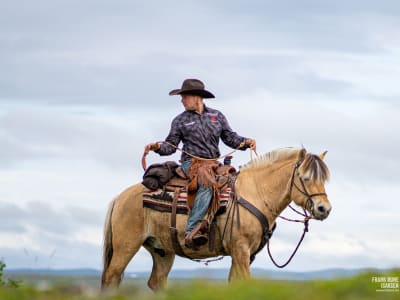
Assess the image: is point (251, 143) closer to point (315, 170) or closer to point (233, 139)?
point (233, 139)

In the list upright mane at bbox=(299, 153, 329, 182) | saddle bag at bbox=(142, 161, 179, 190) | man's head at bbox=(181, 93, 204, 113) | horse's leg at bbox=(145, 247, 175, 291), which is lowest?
horse's leg at bbox=(145, 247, 175, 291)

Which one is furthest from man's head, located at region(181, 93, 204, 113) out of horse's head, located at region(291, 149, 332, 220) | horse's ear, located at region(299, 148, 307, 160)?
horse's head, located at region(291, 149, 332, 220)

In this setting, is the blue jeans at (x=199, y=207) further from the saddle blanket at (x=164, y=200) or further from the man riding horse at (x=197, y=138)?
the saddle blanket at (x=164, y=200)

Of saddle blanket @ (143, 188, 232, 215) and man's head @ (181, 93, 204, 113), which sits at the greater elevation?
man's head @ (181, 93, 204, 113)

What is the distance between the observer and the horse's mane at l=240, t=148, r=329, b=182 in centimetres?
1370

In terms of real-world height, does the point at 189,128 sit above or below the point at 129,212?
above

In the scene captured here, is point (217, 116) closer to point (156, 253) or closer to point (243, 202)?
point (243, 202)

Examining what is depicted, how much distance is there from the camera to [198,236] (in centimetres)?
1421

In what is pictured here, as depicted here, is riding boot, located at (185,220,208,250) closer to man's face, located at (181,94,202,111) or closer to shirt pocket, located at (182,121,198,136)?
shirt pocket, located at (182,121,198,136)

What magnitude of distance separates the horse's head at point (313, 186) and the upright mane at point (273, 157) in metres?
0.46

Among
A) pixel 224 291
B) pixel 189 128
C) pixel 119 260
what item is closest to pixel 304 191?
pixel 189 128

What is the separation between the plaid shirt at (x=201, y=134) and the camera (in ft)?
48.5

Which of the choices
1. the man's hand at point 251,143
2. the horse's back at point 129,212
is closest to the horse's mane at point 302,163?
the man's hand at point 251,143

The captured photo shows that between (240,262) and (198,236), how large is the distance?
2.87 ft
